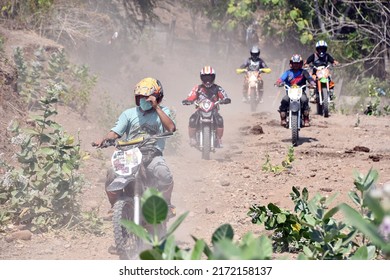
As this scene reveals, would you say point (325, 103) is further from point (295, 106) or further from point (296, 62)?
point (295, 106)

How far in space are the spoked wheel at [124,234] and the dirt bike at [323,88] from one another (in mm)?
10018

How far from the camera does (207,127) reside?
1281 centimetres

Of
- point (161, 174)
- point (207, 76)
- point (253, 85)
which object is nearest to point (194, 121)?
point (207, 76)

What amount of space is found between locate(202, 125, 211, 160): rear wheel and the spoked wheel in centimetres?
575

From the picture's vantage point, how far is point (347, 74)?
23375 millimetres

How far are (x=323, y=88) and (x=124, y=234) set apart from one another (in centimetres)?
1041

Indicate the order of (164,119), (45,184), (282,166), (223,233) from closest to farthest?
(223,233)
(164,119)
(45,184)
(282,166)

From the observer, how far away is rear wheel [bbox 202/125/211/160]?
502 inches

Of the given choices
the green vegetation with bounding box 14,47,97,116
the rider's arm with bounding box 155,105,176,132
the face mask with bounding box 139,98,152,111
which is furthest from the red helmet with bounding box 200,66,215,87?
the rider's arm with bounding box 155,105,176,132

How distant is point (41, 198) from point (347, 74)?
1682 cm

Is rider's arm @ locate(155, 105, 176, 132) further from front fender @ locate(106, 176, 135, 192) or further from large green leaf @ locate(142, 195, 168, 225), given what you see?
large green leaf @ locate(142, 195, 168, 225)

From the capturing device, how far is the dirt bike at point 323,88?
53.8 ft
